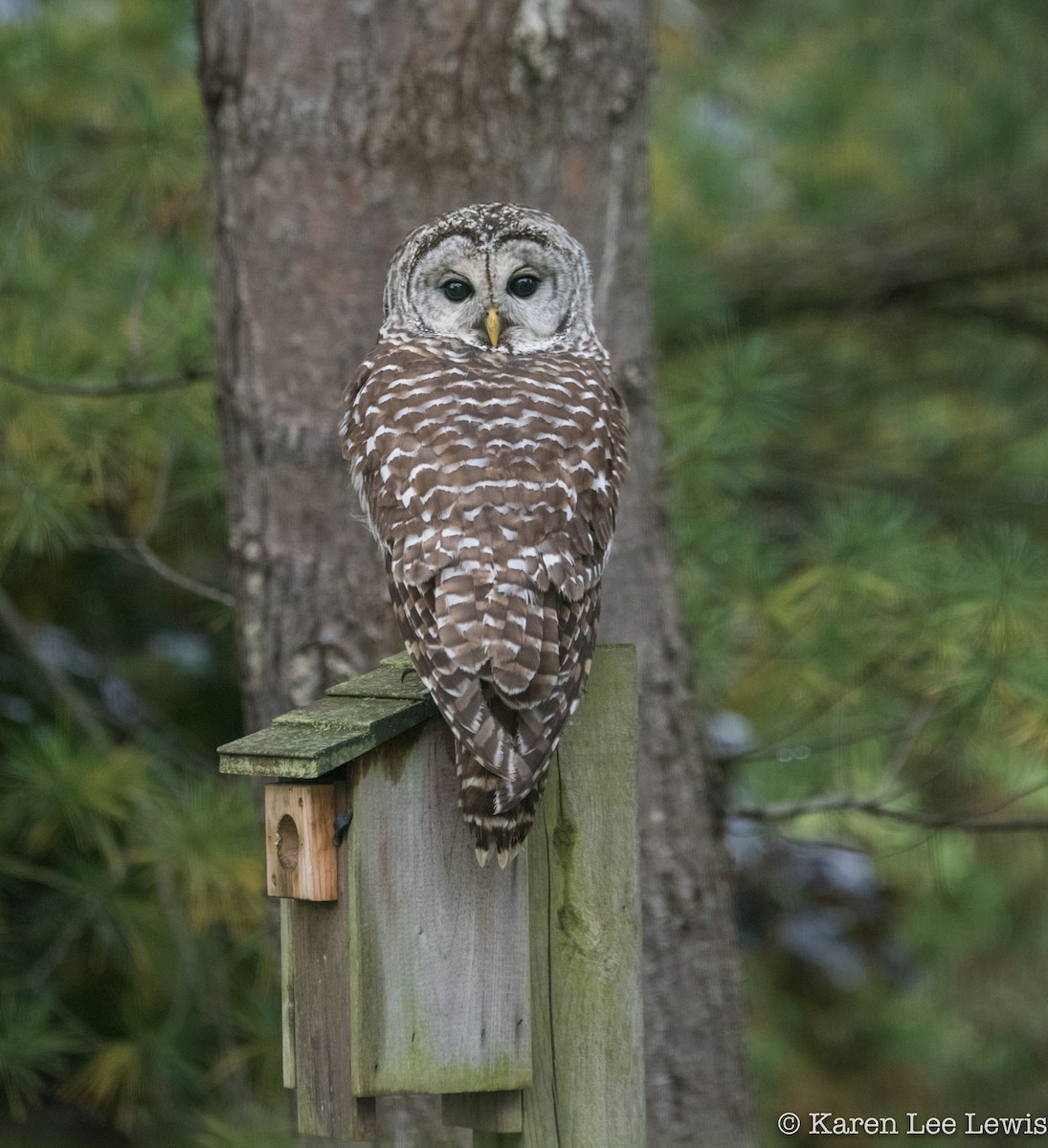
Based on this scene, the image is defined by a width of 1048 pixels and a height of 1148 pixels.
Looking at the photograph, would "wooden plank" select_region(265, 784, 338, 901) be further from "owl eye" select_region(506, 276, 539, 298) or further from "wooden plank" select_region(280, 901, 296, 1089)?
"owl eye" select_region(506, 276, 539, 298)

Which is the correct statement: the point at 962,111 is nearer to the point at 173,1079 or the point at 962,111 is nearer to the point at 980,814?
the point at 980,814

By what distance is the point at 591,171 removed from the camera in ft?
11.2

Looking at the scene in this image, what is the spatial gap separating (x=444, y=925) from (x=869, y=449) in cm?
386

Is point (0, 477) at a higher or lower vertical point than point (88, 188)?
Answer: lower

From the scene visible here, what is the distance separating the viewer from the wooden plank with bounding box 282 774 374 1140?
226cm

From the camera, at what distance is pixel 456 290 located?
2893mm

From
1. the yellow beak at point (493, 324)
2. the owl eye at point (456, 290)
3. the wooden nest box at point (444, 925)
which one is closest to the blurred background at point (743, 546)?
the wooden nest box at point (444, 925)

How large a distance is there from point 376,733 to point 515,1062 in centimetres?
56

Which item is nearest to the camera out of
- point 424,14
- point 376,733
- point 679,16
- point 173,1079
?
point 376,733

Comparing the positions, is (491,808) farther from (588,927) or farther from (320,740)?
(588,927)

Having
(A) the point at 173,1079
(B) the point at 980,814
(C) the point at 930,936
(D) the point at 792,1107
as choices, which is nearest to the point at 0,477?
(A) the point at 173,1079

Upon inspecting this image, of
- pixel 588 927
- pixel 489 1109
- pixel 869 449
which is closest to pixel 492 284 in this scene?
pixel 588 927

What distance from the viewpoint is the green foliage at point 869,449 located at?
380cm

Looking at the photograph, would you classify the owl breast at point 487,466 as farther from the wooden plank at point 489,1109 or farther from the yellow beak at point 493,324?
the wooden plank at point 489,1109
